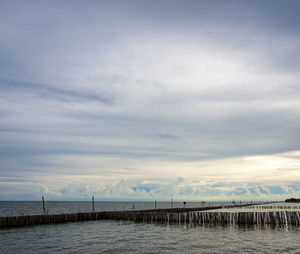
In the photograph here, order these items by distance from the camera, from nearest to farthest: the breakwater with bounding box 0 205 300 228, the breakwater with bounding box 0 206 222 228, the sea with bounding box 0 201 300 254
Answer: the sea with bounding box 0 201 300 254
the breakwater with bounding box 0 205 300 228
the breakwater with bounding box 0 206 222 228

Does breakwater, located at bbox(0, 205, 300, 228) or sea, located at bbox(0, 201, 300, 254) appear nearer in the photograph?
sea, located at bbox(0, 201, 300, 254)

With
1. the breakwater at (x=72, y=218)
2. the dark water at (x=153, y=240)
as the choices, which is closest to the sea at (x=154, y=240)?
the dark water at (x=153, y=240)

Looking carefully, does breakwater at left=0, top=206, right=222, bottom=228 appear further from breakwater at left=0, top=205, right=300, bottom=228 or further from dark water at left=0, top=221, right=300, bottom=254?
dark water at left=0, top=221, right=300, bottom=254

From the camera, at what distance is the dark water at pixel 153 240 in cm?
2078

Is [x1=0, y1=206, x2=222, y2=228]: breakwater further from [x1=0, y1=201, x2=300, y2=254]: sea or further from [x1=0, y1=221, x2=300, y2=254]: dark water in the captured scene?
[x1=0, y1=221, x2=300, y2=254]: dark water

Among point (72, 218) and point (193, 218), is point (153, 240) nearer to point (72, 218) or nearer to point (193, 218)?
point (193, 218)

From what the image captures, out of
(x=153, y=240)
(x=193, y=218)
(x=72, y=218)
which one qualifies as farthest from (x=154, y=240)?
(x=72, y=218)

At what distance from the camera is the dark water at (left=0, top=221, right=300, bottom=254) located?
20781 mm

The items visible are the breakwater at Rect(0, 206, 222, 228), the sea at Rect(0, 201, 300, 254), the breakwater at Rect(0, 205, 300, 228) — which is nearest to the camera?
the sea at Rect(0, 201, 300, 254)

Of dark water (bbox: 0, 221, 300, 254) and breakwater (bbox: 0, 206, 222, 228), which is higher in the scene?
breakwater (bbox: 0, 206, 222, 228)

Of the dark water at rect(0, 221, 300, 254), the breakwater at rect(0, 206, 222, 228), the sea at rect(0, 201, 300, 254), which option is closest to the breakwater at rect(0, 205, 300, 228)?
the breakwater at rect(0, 206, 222, 228)

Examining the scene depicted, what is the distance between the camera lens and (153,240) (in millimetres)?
24250

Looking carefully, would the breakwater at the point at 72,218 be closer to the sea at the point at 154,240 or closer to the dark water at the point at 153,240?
the sea at the point at 154,240

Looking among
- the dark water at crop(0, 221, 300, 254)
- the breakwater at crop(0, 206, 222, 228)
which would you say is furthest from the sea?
the breakwater at crop(0, 206, 222, 228)
